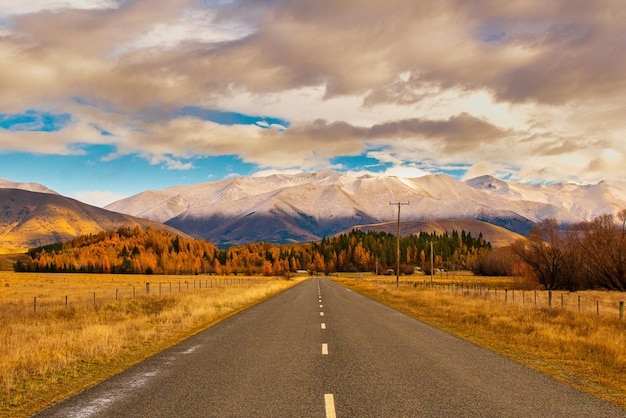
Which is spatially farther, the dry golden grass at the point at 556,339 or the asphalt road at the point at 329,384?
the dry golden grass at the point at 556,339

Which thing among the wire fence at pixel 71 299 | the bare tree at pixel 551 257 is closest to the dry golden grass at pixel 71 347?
the wire fence at pixel 71 299

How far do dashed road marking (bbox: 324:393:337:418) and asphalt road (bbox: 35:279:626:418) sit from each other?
0.04 m

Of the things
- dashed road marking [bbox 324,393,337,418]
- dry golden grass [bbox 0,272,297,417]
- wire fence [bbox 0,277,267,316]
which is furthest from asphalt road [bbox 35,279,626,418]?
wire fence [bbox 0,277,267,316]

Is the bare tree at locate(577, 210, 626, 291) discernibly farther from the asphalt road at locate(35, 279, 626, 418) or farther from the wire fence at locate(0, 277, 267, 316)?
the asphalt road at locate(35, 279, 626, 418)

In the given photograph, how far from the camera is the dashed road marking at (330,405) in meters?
8.10

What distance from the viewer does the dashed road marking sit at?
26.6 ft

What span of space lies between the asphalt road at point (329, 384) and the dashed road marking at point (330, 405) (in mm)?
35

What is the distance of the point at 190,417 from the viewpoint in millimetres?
7992

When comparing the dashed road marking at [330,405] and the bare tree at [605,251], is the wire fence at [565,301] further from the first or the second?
the dashed road marking at [330,405]

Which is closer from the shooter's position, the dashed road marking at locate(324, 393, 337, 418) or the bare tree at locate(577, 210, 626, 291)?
the dashed road marking at locate(324, 393, 337, 418)

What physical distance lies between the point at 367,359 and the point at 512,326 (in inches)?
438

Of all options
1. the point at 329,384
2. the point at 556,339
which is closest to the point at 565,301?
the point at 556,339

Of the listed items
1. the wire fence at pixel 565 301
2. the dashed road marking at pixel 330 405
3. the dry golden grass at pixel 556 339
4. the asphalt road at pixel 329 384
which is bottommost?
the wire fence at pixel 565 301

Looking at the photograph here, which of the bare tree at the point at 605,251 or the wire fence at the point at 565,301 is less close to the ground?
the bare tree at the point at 605,251
